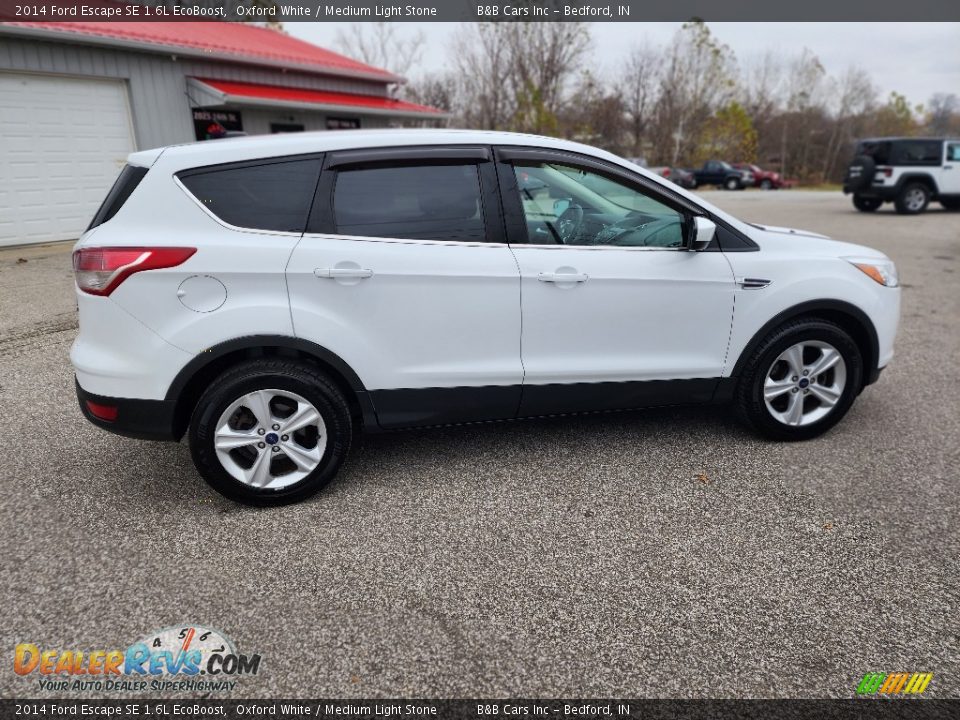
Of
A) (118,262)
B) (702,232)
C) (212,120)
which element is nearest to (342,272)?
(118,262)

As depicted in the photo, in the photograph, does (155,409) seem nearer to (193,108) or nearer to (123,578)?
(123,578)

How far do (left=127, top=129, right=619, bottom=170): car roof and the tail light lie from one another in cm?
43

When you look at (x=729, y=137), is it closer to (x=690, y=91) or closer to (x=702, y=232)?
(x=690, y=91)

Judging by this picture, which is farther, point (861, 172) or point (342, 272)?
point (861, 172)

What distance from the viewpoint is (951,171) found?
17.4m

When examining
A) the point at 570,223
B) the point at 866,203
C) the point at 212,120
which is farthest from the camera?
the point at 866,203

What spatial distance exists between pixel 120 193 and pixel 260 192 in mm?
651

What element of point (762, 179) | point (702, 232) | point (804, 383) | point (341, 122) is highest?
point (341, 122)

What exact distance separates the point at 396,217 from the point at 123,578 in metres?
1.97

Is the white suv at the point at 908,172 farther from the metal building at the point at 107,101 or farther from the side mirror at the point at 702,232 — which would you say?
the side mirror at the point at 702,232

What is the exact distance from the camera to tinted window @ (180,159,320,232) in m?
2.98

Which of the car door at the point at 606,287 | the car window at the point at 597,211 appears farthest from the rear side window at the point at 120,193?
the car window at the point at 597,211

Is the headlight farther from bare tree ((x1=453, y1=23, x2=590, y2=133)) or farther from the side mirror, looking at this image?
bare tree ((x1=453, y1=23, x2=590, y2=133))

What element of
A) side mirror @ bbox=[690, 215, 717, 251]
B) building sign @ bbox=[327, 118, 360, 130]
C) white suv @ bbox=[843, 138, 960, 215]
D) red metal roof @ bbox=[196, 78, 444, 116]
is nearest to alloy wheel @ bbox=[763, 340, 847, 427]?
side mirror @ bbox=[690, 215, 717, 251]
